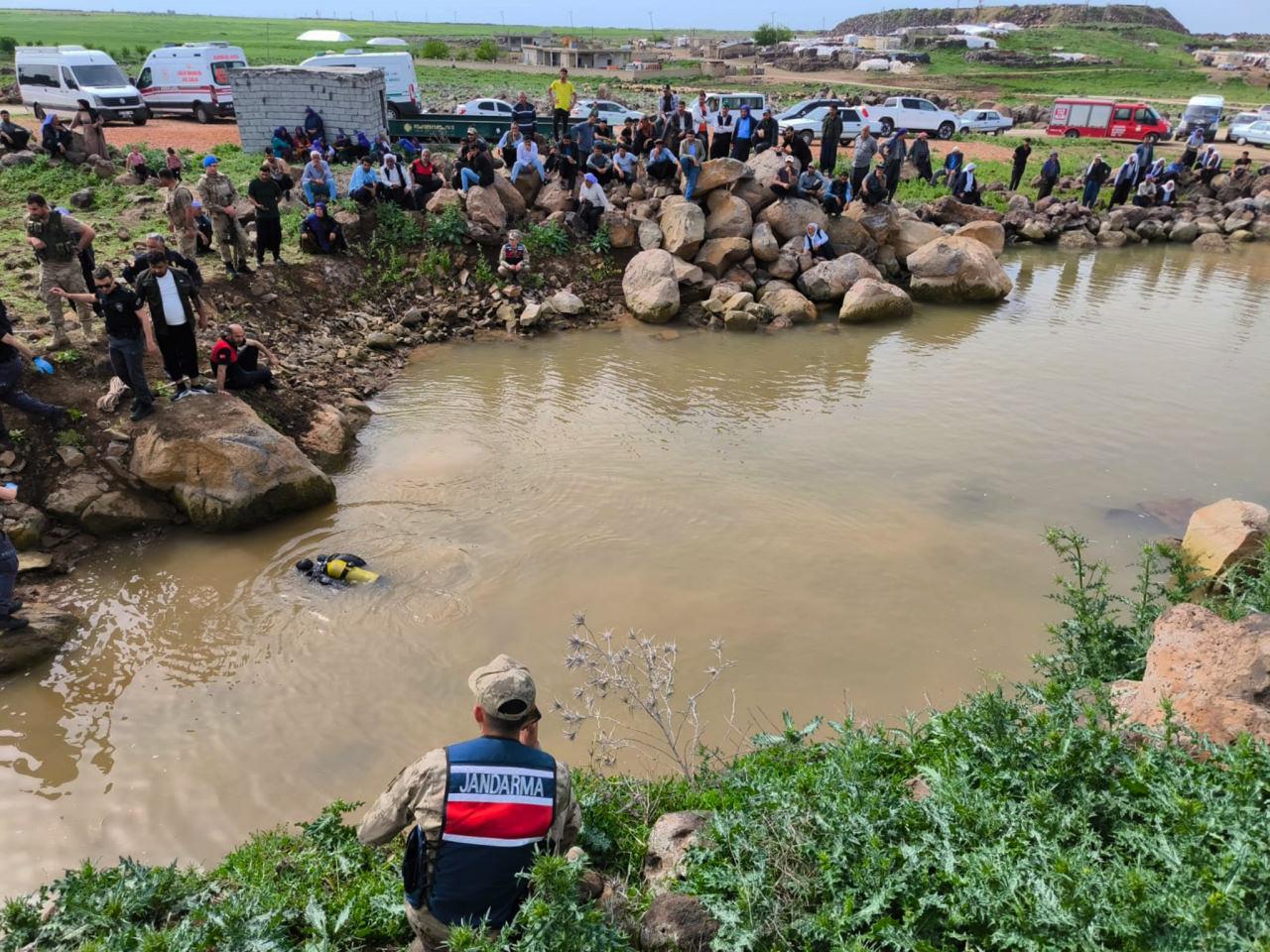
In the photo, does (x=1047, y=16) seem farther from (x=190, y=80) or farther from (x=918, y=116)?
(x=190, y=80)

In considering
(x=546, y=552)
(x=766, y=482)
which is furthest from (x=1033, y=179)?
(x=546, y=552)

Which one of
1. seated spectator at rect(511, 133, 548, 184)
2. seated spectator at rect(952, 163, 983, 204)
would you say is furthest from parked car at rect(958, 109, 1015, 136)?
seated spectator at rect(511, 133, 548, 184)

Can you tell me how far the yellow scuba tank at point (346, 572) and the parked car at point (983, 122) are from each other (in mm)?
32646

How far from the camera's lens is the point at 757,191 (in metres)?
17.2

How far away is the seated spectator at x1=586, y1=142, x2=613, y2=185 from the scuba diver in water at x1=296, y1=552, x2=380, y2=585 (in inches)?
449

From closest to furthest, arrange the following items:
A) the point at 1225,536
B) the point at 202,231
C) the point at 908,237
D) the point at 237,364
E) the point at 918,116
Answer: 1. the point at 1225,536
2. the point at 237,364
3. the point at 202,231
4. the point at 908,237
5. the point at 918,116

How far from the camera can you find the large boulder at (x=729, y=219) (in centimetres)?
1655

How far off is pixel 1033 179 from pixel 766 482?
2111 cm

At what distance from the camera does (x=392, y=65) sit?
25797 millimetres

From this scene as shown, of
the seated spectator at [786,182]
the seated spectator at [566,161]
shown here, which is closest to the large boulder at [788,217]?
the seated spectator at [786,182]

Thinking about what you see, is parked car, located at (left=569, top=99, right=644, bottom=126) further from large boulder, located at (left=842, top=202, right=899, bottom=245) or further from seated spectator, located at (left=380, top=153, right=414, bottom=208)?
seated spectator, located at (left=380, top=153, right=414, bottom=208)

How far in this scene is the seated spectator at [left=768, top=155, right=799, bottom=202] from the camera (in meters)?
16.8

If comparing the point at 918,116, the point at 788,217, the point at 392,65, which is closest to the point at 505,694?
the point at 788,217

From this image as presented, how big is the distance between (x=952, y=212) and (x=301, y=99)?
52.0ft
